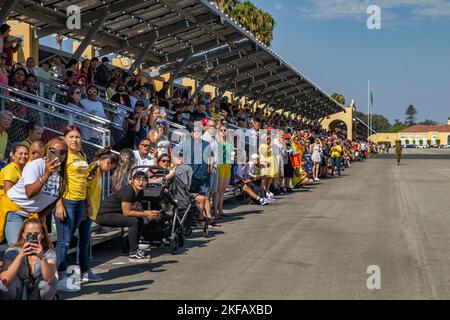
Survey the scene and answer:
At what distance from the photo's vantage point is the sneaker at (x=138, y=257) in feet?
30.8

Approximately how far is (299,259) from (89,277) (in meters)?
3.02

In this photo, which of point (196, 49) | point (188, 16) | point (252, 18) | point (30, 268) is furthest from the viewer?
point (252, 18)

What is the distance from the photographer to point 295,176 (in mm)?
23344

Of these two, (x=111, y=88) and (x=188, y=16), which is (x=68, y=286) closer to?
(x=111, y=88)

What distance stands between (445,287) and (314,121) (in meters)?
53.1

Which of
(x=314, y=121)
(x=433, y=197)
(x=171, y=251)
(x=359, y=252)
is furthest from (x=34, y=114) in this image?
(x=314, y=121)

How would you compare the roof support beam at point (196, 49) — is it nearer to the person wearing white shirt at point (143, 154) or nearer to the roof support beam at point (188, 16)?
the roof support beam at point (188, 16)

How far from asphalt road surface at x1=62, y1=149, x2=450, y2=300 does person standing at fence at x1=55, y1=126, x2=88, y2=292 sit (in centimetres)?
45

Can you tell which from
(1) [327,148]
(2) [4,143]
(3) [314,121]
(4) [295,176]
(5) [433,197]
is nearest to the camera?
(2) [4,143]

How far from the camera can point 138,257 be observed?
9.41 metres

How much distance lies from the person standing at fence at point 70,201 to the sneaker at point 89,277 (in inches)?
16.0

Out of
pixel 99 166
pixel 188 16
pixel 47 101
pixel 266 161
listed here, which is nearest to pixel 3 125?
pixel 99 166

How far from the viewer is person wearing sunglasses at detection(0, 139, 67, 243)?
22.0ft
